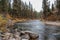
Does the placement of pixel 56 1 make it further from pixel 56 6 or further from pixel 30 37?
pixel 30 37

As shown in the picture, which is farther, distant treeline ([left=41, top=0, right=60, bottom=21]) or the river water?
distant treeline ([left=41, top=0, right=60, bottom=21])

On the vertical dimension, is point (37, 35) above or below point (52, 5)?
below

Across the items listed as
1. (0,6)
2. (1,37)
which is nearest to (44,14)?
(0,6)

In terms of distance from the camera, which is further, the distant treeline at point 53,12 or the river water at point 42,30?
the distant treeline at point 53,12

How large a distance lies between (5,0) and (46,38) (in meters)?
5.01

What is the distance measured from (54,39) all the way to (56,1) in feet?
21.7

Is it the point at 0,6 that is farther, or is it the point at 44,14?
the point at 44,14

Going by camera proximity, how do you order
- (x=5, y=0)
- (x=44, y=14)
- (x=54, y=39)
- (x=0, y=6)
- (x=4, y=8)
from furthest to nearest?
(x=44, y=14) < (x=5, y=0) < (x=4, y=8) < (x=0, y=6) < (x=54, y=39)

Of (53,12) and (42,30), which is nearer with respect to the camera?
(42,30)

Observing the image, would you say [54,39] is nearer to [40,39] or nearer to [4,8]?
[40,39]

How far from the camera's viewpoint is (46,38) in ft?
16.4

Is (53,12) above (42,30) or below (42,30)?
above

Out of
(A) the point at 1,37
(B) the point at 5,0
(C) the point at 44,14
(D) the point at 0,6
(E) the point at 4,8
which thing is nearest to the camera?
(A) the point at 1,37

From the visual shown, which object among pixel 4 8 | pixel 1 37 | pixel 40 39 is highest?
pixel 4 8
